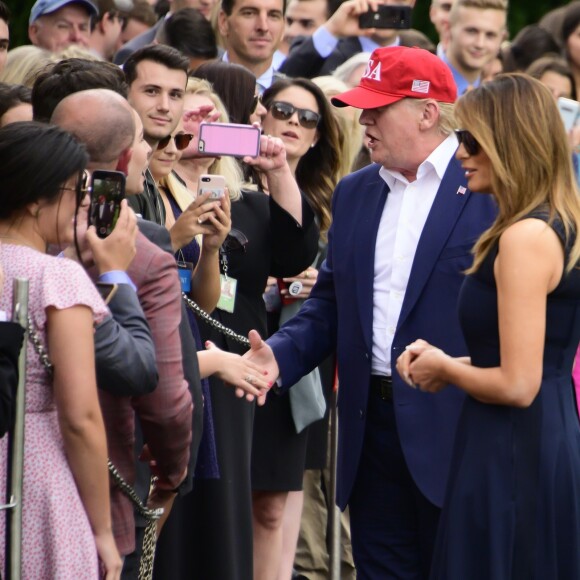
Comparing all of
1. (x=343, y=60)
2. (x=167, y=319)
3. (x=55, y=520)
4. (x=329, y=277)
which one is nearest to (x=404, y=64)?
(x=329, y=277)

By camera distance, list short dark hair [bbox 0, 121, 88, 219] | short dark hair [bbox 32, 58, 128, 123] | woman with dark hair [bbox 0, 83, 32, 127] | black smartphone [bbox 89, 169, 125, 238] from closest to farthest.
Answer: short dark hair [bbox 0, 121, 88, 219] < black smartphone [bbox 89, 169, 125, 238] < short dark hair [bbox 32, 58, 128, 123] < woman with dark hair [bbox 0, 83, 32, 127]

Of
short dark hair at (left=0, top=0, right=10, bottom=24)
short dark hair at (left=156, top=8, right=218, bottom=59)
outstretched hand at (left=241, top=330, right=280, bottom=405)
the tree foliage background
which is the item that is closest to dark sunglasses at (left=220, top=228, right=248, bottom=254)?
outstretched hand at (left=241, top=330, right=280, bottom=405)

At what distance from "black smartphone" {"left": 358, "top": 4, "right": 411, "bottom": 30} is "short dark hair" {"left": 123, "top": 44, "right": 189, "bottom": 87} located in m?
3.70

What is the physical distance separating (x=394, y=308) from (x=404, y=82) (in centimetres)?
85

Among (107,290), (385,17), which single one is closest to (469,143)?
(107,290)

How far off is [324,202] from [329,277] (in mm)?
1644

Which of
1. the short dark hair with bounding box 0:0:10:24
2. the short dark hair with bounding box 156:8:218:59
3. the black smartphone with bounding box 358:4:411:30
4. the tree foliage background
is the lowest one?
the short dark hair with bounding box 0:0:10:24

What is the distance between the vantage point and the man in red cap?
473 cm

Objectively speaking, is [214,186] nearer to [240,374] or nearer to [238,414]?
[240,374]

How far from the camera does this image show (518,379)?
12.9 ft

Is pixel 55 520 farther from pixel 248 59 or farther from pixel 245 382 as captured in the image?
pixel 248 59

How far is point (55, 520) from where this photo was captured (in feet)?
11.1

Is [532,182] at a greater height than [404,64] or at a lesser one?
lesser

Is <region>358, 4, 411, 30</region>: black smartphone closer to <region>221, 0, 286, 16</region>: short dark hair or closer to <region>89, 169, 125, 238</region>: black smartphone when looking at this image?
<region>221, 0, 286, 16</region>: short dark hair
